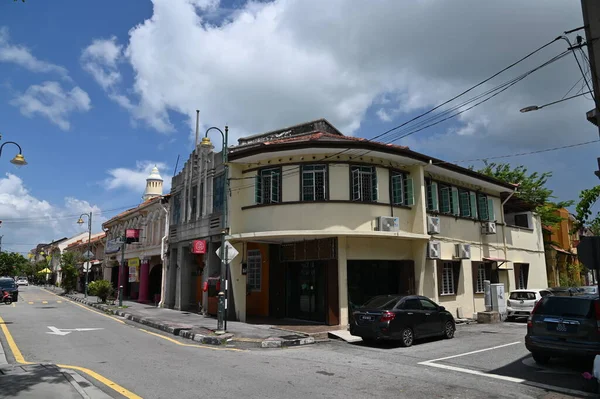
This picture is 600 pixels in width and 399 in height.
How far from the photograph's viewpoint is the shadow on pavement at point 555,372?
27.6 ft

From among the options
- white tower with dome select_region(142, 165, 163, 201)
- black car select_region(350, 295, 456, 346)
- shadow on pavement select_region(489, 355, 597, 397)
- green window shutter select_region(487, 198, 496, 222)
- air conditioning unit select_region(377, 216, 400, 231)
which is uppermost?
white tower with dome select_region(142, 165, 163, 201)

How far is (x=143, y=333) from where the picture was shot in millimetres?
15766

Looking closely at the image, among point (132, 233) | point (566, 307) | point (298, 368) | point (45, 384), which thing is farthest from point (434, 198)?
point (132, 233)

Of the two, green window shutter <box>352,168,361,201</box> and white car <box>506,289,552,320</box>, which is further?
white car <box>506,289,552,320</box>

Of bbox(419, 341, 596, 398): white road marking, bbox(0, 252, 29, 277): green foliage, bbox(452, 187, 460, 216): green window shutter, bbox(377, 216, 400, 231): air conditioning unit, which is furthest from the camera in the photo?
bbox(0, 252, 29, 277): green foliage

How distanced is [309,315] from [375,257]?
373 centimetres

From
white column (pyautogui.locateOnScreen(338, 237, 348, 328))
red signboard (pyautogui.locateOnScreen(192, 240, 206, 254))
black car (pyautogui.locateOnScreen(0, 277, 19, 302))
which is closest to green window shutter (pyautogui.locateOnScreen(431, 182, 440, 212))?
white column (pyautogui.locateOnScreen(338, 237, 348, 328))

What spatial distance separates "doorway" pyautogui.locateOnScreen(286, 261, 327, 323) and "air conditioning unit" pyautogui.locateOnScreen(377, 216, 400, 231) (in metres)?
2.83

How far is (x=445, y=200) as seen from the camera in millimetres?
21875

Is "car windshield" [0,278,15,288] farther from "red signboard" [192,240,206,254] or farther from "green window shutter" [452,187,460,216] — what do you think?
"green window shutter" [452,187,460,216]

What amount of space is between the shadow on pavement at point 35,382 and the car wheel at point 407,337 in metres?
9.06

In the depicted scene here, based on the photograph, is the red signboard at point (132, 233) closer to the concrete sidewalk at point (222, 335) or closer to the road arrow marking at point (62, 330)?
the concrete sidewalk at point (222, 335)

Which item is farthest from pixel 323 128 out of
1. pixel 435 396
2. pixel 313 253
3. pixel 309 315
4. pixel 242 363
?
pixel 435 396

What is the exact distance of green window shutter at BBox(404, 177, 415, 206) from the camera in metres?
19.4
